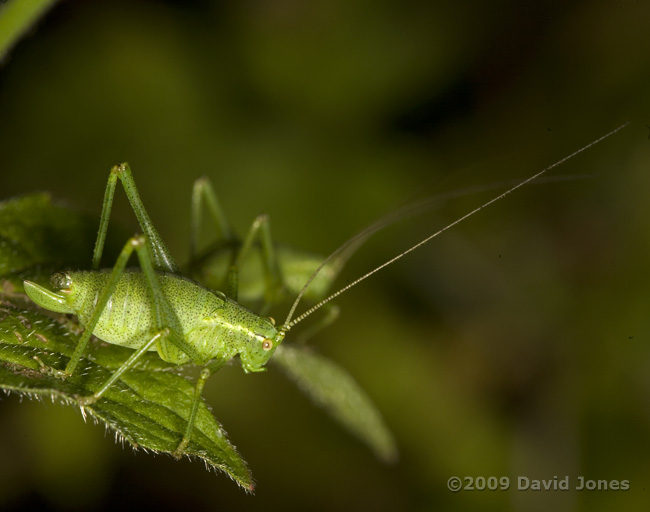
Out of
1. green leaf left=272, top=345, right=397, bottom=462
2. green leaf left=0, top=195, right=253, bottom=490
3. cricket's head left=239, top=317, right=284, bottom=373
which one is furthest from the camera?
green leaf left=272, top=345, right=397, bottom=462

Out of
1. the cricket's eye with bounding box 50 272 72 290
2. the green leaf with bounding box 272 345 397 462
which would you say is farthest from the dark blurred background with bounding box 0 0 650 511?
the cricket's eye with bounding box 50 272 72 290

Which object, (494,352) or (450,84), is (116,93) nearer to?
(450,84)

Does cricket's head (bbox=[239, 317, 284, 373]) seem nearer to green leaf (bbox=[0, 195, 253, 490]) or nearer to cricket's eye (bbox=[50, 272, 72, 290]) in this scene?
green leaf (bbox=[0, 195, 253, 490])

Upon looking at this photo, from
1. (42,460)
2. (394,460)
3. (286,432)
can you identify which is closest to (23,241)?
(42,460)

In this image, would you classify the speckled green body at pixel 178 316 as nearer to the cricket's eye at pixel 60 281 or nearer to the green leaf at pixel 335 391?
the cricket's eye at pixel 60 281

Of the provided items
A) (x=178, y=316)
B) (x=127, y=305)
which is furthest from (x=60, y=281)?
(x=178, y=316)

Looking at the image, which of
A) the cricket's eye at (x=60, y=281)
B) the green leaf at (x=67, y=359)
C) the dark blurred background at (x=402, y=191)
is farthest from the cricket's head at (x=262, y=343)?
the dark blurred background at (x=402, y=191)

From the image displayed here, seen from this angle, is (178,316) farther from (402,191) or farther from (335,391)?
(402,191)

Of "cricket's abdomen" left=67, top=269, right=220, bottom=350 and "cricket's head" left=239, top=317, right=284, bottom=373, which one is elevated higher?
"cricket's head" left=239, top=317, right=284, bottom=373
